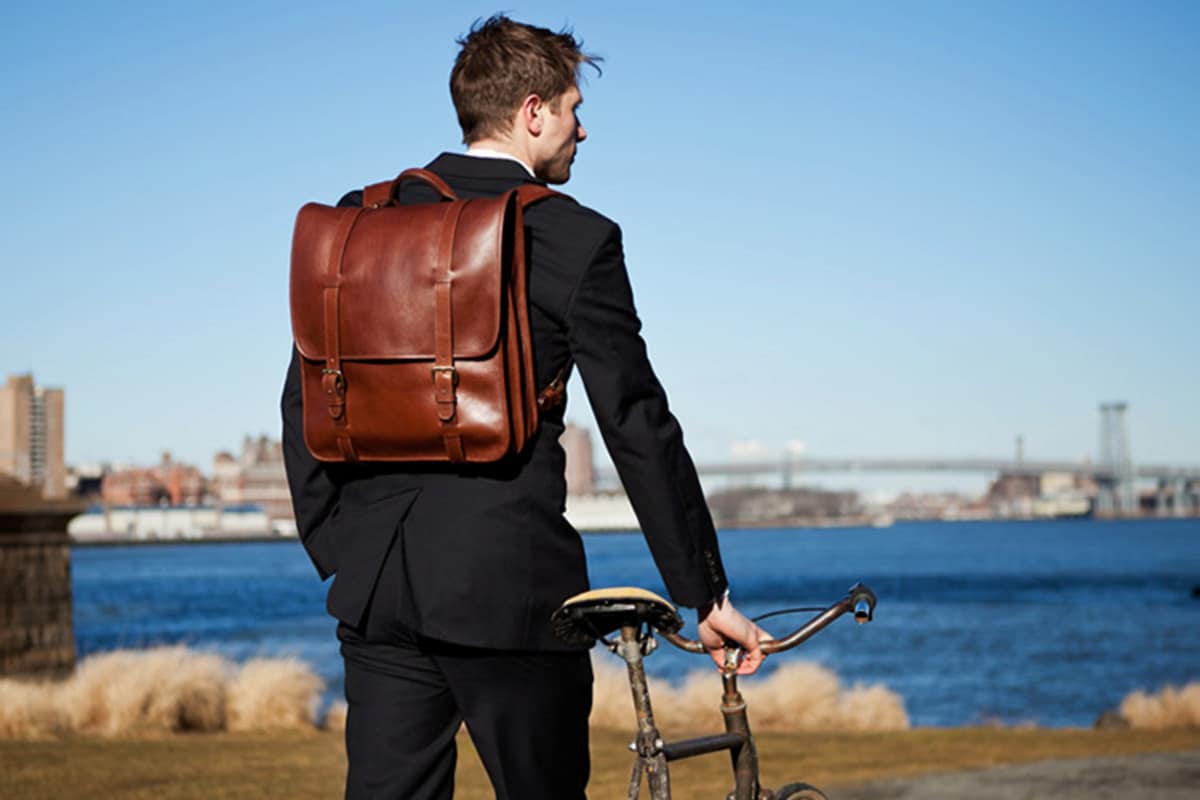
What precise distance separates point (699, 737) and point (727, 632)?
0.22 meters

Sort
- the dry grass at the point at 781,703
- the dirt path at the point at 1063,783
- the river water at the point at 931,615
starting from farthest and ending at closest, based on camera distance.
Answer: the river water at the point at 931,615, the dry grass at the point at 781,703, the dirt path at the point at 1063,783

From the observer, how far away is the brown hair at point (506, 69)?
232 centimetres

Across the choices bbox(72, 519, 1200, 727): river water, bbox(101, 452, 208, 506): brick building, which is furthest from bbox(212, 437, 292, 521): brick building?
bbox(72, 519, 1200, 727): river water

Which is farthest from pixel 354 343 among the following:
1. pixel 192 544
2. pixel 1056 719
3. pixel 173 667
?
pixel 192 544

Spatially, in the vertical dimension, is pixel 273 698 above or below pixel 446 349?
below

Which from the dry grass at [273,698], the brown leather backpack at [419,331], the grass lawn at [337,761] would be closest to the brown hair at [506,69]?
the brown leather backpack at [419,331]

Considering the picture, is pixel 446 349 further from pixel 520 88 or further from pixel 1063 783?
pixel 1063 783

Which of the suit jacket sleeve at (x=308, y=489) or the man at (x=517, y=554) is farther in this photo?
the suit jacket sleeve at (x=308, y=489)

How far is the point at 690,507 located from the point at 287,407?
2.21 ft

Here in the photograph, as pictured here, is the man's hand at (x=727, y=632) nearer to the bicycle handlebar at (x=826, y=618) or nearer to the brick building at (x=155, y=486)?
the bicycle handlebar at (x=826, y=618)

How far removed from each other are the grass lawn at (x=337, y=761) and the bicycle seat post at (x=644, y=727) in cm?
324

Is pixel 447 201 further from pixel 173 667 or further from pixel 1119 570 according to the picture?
pixel 1119 570

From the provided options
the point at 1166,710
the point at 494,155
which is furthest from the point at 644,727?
the point at 1166,710

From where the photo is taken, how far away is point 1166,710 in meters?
11.7
